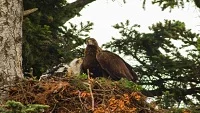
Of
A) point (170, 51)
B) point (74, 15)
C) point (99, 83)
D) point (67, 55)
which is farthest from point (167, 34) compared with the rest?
point (99, 83)

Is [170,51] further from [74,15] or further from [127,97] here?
[127,97]

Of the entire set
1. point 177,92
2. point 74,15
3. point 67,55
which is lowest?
point 177,92

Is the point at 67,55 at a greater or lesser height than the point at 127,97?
greater

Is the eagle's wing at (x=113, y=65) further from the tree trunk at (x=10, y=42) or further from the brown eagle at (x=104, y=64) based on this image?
the tree trunk at (x=10, y=42)

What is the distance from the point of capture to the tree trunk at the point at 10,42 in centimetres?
586

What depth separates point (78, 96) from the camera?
5.46 m

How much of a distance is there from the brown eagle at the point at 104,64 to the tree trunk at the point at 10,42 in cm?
196

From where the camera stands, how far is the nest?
536cm

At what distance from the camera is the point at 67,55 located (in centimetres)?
963

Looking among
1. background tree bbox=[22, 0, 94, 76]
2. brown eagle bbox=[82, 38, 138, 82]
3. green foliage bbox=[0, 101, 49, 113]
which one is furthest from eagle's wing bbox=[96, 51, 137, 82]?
green foliage bbox=[0, 101, 49, 113]

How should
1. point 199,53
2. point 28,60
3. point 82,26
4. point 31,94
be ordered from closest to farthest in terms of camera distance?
point 31,94 < point 28,60 < point 82,26 < point 199,53

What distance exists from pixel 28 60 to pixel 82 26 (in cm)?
179

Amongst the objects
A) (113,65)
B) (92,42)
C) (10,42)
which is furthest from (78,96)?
(92,42)

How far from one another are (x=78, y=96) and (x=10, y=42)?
3.45 ft
